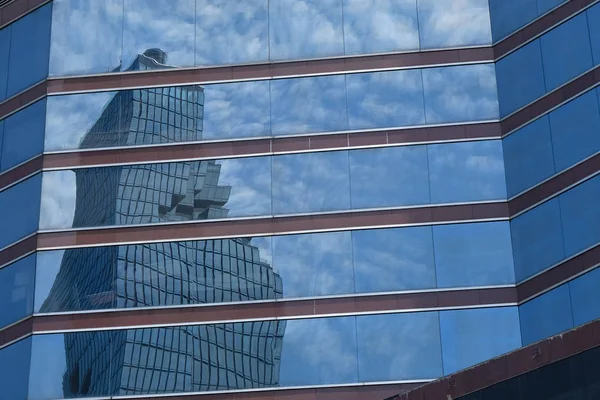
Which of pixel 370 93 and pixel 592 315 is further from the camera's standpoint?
pixel 370 93

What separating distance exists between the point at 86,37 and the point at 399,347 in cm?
1496

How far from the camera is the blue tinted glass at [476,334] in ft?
Result: 115

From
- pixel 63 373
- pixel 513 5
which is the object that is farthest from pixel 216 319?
pixel 513 5

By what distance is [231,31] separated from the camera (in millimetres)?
40094

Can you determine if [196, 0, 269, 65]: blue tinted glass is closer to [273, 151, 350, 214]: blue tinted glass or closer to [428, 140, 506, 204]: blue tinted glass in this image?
[273, 151, 350, 214]: blue tinted glass

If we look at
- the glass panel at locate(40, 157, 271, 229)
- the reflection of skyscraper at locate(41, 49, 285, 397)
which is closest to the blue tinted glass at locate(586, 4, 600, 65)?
the glass panel at locate(40, 157, 271, 229)

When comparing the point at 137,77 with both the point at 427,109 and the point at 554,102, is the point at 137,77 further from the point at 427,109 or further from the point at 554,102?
the point at 554,102

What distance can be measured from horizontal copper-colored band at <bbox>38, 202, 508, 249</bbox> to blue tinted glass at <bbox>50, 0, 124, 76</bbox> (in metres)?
5.87

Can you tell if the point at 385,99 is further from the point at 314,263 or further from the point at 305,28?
the point at 314,263

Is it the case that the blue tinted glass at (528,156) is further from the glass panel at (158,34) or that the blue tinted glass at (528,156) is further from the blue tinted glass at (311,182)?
the glass panel at (158,34)

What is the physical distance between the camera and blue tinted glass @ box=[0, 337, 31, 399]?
35844 mm

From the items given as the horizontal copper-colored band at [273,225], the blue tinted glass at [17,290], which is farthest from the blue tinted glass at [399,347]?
the blue tinted glass at [17,290]

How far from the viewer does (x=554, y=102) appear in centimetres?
3634

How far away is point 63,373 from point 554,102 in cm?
1687
